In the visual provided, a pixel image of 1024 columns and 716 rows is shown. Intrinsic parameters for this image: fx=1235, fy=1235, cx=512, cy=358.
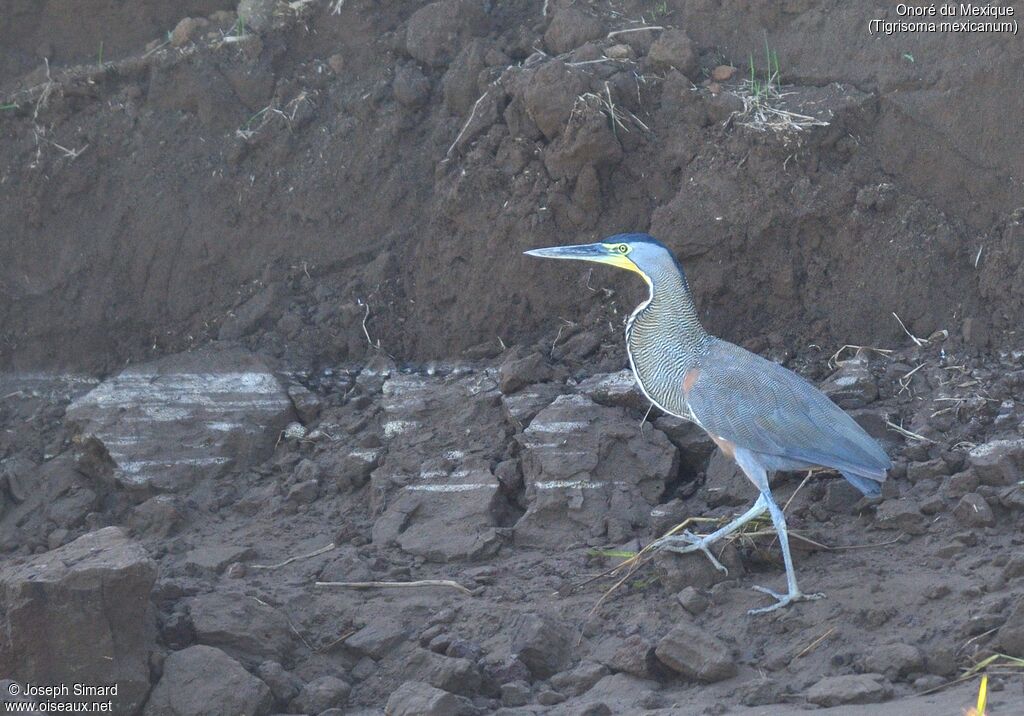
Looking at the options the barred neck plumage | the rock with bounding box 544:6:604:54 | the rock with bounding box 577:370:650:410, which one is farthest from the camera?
the rock with bounding box 544:6:604:54

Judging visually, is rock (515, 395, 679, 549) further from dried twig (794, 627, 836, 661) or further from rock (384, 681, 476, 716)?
rock (384, 681, 476, 716)

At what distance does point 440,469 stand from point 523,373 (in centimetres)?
68

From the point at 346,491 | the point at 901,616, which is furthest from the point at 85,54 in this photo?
the point at 901,616

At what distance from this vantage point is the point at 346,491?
21.3 ft

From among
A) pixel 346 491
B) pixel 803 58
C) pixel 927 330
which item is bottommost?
pixel 346 491

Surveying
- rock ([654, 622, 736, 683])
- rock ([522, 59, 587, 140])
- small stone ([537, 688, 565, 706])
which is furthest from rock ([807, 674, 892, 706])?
rock ([522, 59, 587, 140])

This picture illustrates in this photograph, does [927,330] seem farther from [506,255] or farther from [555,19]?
[555,19]

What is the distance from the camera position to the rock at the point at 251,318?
293 inches

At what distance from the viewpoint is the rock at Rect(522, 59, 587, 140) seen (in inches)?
271

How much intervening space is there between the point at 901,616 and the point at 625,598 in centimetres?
113

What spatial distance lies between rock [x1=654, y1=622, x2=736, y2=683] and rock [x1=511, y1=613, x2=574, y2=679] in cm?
46

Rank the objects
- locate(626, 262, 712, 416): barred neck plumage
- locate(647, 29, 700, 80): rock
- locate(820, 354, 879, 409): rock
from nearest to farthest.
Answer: locate(626, 262, 712, 416): barred neck plumage, locate(820, 354, 879, 409): rock, locate(647, 29, 700, 80): rock

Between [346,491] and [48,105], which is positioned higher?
[48,105]

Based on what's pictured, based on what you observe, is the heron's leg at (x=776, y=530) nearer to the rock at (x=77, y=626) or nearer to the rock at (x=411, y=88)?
the rock at (x=77, y=626)
